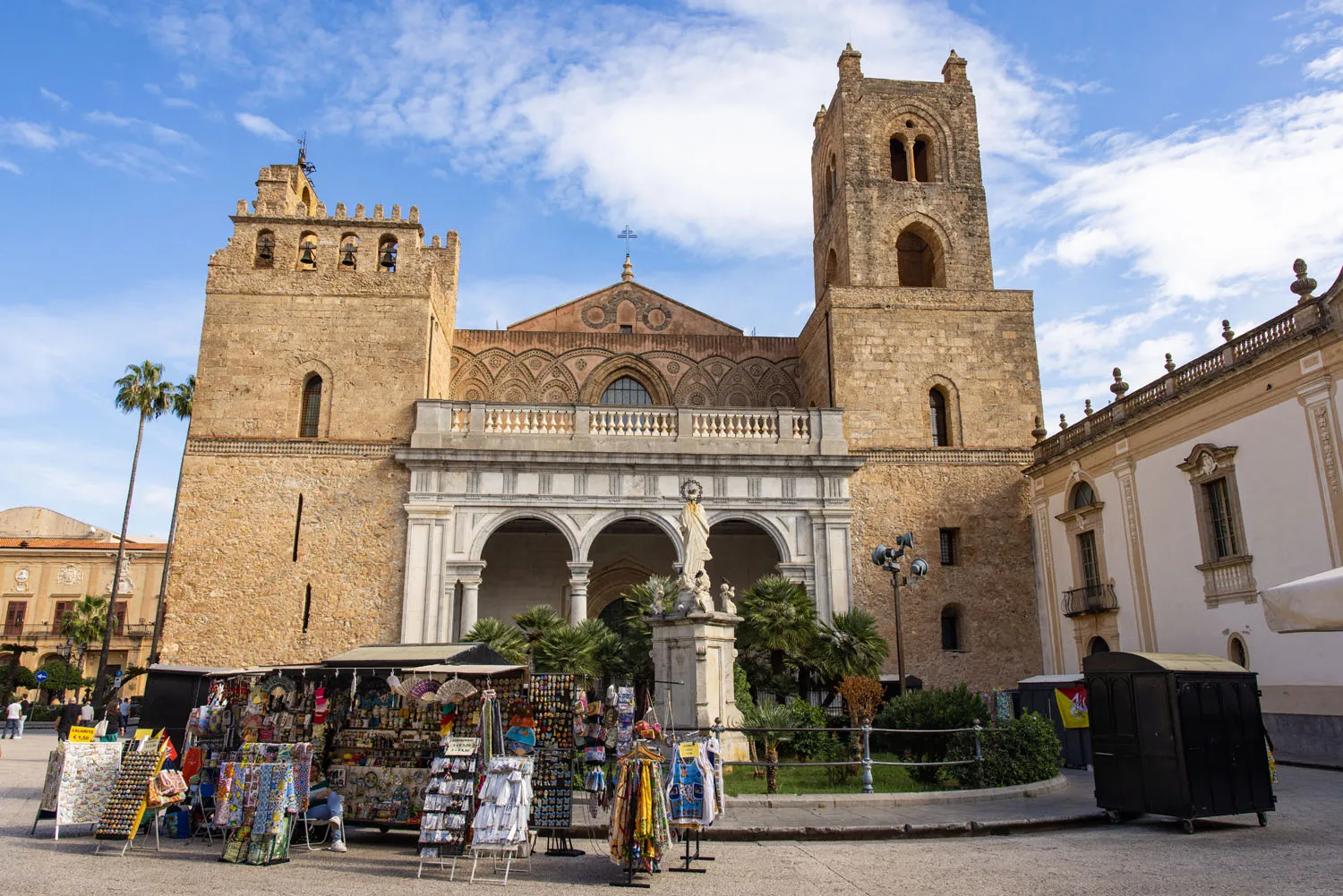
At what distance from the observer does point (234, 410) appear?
72.6 feet

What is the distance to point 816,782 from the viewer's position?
42.8 feet

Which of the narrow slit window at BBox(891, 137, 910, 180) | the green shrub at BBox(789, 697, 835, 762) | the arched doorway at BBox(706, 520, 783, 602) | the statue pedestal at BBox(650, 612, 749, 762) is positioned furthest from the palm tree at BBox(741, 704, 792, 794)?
the narrow slit window at BBox(891, 137, 910, 180)

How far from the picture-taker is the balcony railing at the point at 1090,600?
2025cm

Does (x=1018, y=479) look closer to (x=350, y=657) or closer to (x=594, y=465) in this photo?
(x=594, y=465)

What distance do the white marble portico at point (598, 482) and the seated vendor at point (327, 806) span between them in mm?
10882

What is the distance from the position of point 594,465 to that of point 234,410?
821cm

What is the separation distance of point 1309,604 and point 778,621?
11337 millimetres

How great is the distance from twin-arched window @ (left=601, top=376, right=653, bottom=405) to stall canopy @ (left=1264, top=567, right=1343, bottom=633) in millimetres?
21099

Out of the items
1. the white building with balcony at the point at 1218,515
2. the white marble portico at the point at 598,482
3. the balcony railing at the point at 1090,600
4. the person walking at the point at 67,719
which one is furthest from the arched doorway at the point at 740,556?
the person walking at the point at 67,719

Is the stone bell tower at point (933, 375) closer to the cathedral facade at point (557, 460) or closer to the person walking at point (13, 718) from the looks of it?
the cathedral facade at point (557, 460)

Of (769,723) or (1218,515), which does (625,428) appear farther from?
(1218,515)

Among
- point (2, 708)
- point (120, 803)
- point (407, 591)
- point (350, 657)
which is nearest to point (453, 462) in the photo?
point (407, 591)

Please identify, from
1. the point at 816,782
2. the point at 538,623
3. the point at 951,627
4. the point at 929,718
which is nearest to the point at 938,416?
the point at 951,627

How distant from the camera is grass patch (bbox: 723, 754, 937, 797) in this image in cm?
1236
